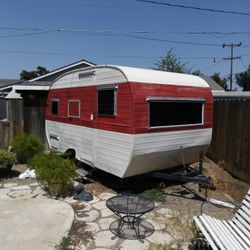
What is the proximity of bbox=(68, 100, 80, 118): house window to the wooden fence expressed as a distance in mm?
4011

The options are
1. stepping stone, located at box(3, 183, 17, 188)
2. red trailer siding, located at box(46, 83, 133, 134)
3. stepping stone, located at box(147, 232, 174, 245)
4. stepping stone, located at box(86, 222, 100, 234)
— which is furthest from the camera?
stepping stone, located at box(3, 183, 17, 188)

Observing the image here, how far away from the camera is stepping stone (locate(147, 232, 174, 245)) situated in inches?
179

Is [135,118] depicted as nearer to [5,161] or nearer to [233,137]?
[233,137]

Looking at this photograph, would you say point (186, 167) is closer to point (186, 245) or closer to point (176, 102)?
point (176, 102)

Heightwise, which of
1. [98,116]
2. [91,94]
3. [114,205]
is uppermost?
[91,94]

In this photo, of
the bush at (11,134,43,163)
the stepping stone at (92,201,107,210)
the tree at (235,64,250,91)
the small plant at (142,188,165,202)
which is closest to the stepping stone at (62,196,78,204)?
the stepping stone at (92,201,107,210)

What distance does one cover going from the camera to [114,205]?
16.2ft

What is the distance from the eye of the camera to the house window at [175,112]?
6.31 m

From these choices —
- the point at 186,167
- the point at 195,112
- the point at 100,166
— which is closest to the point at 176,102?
the point at 195,112

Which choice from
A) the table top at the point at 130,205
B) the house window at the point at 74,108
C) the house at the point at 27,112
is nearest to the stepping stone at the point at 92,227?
the table top at the point at 130,205

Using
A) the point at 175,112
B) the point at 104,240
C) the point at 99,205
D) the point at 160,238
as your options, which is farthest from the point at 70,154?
the point at 160,238

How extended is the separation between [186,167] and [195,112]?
1297mm

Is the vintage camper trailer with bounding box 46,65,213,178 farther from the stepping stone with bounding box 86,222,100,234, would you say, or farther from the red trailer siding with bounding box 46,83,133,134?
the stepping stone with bounding box 86,222,100,234

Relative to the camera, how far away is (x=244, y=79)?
173 ft
